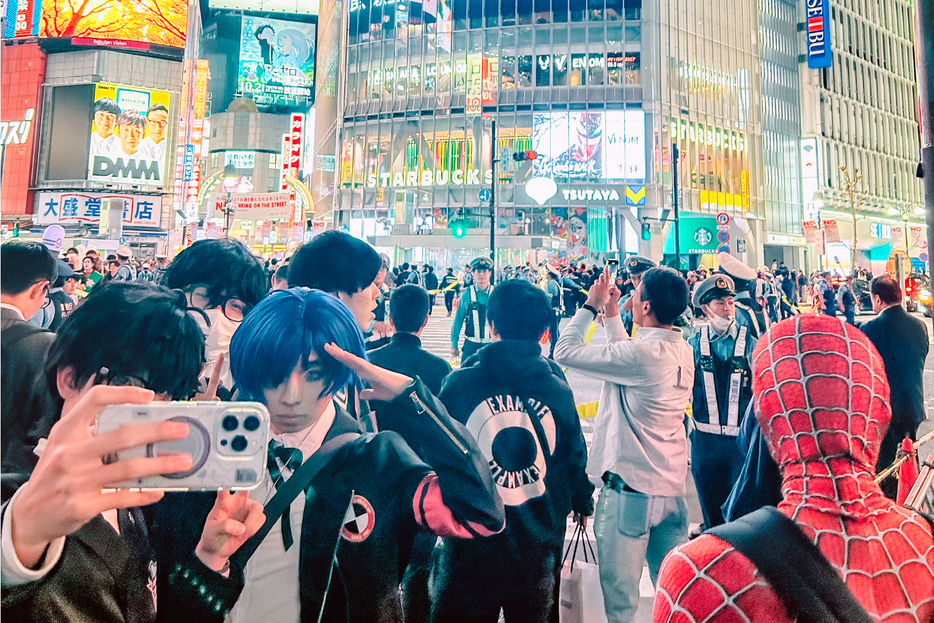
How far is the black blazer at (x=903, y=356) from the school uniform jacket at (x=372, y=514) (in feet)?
14.7

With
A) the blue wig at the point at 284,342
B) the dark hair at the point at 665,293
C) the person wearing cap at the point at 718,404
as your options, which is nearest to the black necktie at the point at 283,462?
the blue wig at the point at 284,342

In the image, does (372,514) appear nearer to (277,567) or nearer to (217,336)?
(277,567)

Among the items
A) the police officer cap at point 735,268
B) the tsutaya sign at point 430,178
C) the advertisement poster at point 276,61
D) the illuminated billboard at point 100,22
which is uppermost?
the advertisement poster at point 276,61

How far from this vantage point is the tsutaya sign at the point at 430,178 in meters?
41.9

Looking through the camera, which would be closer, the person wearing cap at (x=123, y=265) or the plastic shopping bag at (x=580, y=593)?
the plastic shopping bag at (x=580, y=593)

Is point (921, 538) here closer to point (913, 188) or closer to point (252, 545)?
point (252, 545)

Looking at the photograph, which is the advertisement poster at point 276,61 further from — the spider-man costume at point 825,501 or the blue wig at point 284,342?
the spider-man costume at point 825,501

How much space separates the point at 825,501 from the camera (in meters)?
1.19

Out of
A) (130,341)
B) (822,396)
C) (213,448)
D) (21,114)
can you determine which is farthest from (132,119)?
(822,396)

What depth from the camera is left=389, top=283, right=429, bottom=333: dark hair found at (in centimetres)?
322

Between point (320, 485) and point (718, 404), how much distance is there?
292cm

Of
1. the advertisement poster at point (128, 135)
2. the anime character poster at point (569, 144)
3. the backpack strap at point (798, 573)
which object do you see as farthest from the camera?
the anime character poster at point (569, 144)

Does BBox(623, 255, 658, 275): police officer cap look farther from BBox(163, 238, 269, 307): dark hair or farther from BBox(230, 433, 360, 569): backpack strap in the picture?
BBox(230, 433, 360, 569): backpack strap

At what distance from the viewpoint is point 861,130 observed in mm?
58781
